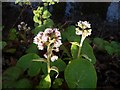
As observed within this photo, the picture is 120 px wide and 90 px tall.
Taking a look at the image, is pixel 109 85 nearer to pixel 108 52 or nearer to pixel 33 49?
pixel 108 52

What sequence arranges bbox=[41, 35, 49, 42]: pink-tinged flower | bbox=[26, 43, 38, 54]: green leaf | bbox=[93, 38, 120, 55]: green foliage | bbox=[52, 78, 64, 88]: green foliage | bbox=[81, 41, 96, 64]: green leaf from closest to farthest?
bbox=[41, 35, 49, 42]: pink-tinged flower, bbox=[52, 78, 64, 88]: green foliage, bbox=[81, 41, 96, 64]: green leaf, bbox=[26, 43, 38, 54]: green leaf, bbox=[93, 38, 120, 55]: green foliage

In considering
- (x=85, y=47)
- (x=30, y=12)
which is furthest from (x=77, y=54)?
(x=30, y=12)

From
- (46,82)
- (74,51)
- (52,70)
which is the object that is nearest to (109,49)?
(74,51)

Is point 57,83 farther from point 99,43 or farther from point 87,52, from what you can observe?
point 99,43

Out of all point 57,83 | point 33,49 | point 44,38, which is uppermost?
point 44,38

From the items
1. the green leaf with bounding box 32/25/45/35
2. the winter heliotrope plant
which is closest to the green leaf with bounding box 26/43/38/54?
the green leaf with bounding box 32/25/45/35

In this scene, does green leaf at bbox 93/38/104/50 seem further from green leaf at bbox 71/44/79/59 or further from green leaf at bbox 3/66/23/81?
green leaf at bbox 3/66/23/81
